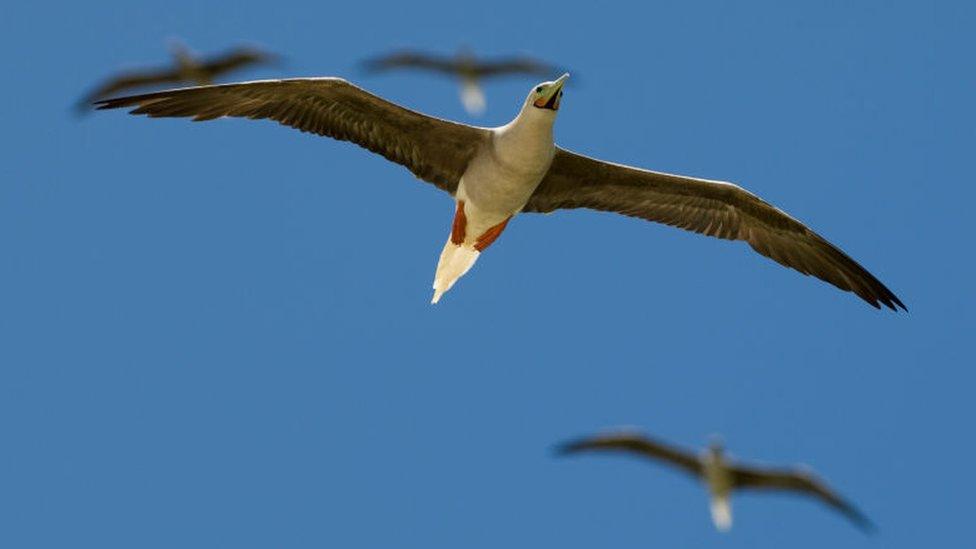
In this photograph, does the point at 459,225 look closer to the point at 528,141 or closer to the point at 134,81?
the point at 528,141

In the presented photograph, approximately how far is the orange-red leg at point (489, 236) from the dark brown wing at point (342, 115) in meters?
0.63

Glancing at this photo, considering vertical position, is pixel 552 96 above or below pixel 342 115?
above

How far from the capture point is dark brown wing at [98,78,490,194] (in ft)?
52.1

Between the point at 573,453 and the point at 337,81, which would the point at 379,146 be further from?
the point at 573,453

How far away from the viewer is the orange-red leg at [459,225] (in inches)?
675

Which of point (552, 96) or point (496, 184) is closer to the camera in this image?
point (552, 96)

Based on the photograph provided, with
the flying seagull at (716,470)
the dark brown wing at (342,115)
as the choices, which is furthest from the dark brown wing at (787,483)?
the dark brown wing at (342,115)

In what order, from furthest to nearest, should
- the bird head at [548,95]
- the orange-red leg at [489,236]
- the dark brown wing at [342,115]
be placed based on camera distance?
1. the orange-red leg at [489,236]
2. the bird head at [548,95]
3. the dark brown wing at [342,115]

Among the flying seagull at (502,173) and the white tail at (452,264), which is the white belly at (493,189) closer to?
the flying seagull at (502,173)

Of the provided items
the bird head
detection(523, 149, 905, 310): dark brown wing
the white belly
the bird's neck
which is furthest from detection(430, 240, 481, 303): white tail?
the bird head

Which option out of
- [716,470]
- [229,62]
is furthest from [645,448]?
[229,62]

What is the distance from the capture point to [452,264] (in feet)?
58.5

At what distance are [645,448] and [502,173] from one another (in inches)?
155

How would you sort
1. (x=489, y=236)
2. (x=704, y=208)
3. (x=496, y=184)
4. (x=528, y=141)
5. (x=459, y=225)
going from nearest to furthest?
(x=528, y=141) → (x=496, y=184) → (x=459, y=225) → (x=489, y=236) → (x=704, y=208)
